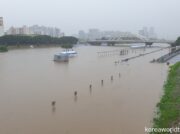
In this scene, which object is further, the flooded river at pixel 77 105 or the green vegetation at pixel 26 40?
the green vegetation at pixel 26 40

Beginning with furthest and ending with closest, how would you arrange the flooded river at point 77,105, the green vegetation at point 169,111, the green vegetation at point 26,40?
the green vegetation at point 26,40, the flooded river at point 77,105, the green vegetation at point 169,111

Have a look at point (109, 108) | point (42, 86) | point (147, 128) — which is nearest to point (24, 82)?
point (42, 86)

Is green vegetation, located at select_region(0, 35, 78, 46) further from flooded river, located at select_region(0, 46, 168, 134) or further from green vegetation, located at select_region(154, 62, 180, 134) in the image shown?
green vegetation, located at select_region(154, 62, 180, 134)

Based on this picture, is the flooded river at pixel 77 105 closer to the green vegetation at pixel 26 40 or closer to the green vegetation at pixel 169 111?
the green vegetation at pixel 169 111

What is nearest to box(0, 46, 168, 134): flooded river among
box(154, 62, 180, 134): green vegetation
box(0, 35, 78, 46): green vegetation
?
box(154, 62, 180, 134): green vegetation

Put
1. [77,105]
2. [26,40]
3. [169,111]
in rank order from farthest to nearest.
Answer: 1. [26,40]
2. [77,105]
3. [169,111]

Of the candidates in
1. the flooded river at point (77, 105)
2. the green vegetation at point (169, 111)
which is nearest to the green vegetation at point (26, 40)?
the flooded river at point (77, 105)

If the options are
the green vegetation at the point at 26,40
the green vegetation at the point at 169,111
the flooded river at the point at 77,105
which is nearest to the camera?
the green vegetation at the point at 169,111

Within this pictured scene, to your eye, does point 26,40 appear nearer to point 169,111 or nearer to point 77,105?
point 77,105

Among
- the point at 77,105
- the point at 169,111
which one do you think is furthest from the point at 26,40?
the point at 169,111

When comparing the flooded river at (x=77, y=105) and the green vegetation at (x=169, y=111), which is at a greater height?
the green vegetation at (x=169, y=111)

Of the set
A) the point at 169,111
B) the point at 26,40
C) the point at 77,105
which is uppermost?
the point at 26,40

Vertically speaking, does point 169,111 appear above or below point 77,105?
above

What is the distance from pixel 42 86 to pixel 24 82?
1048mm
